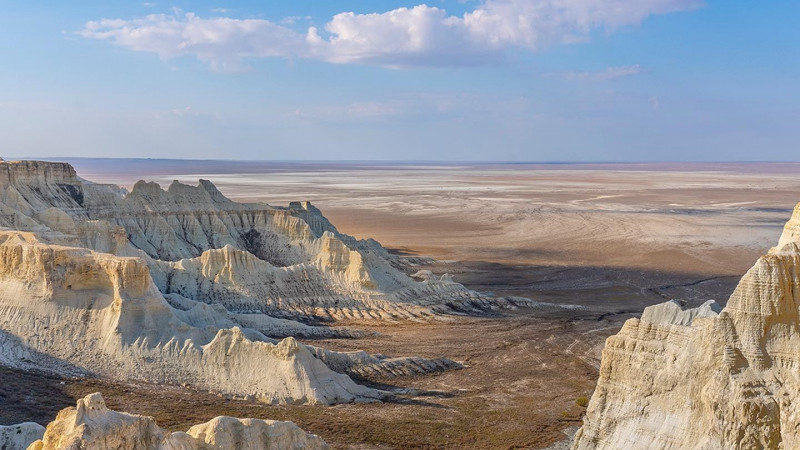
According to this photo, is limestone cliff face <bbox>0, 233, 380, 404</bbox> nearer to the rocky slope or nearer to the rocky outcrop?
the rocky slope

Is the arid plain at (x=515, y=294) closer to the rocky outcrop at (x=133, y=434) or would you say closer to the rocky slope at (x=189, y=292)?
the rocky slope at (x=189, y=292)

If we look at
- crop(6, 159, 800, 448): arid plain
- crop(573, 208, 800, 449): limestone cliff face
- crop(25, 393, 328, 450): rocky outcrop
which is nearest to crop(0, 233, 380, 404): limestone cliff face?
crop(6, 159, 800, 448): arid plain

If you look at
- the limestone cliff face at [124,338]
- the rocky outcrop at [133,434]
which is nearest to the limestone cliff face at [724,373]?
the rocky outcrop at [133,434]

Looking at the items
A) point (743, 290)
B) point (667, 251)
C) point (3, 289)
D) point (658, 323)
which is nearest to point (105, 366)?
point (3, 289)

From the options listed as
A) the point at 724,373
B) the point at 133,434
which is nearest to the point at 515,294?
the point at 724,373

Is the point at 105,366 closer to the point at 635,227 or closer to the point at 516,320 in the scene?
the point at 516,320

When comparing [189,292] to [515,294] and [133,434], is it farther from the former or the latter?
[133,434]
